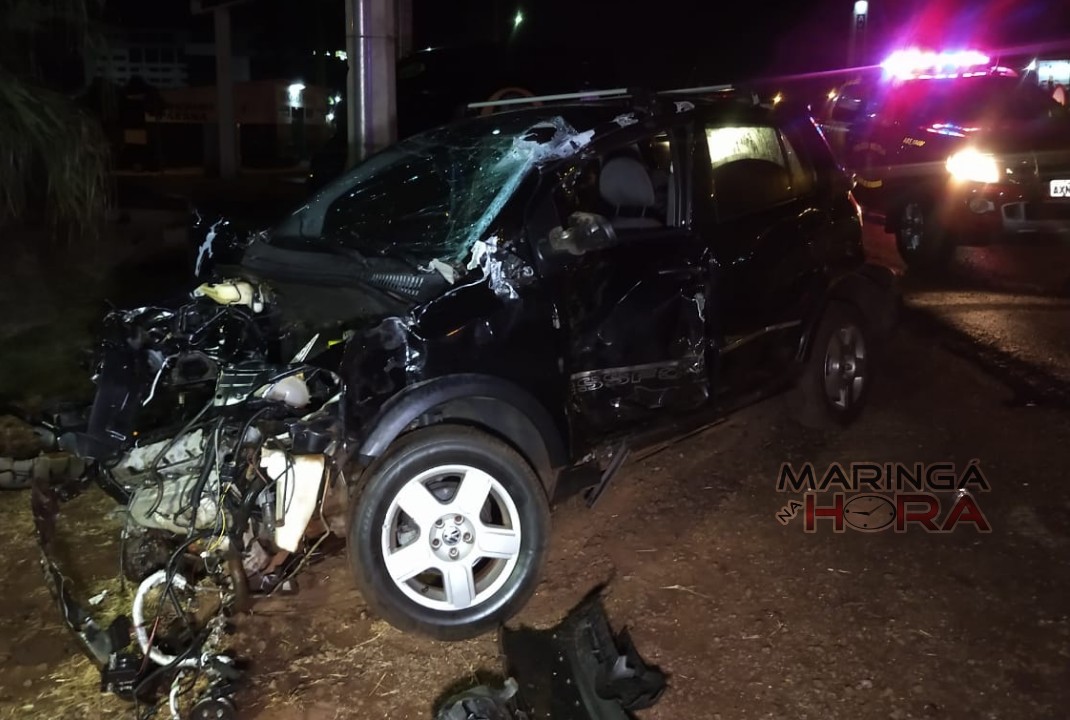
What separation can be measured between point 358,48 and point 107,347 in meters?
3.70

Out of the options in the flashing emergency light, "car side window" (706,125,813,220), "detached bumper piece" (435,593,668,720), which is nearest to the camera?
"detached bumper piece" (435,593,668,720)

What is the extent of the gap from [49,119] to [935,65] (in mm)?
9130

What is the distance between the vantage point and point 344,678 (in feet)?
11.3

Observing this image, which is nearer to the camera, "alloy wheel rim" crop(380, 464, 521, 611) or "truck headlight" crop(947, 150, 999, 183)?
"alloy wheel rim" crop(380, 464, 521, 611)

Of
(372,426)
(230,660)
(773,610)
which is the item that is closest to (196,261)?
(372,426)

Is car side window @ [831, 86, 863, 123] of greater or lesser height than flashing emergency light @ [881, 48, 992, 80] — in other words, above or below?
below

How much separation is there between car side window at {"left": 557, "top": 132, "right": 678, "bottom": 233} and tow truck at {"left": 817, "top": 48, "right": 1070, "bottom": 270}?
6091mm

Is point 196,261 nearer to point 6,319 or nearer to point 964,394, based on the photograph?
point 6,319

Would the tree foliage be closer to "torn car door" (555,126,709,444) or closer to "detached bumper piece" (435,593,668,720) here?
"torn car door" (555,126,709,444)

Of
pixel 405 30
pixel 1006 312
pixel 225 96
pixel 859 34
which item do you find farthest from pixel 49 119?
pixel 859 34

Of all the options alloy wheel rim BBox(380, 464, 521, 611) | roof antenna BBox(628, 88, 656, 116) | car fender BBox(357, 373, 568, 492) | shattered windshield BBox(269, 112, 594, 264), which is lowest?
alloy wheel rim BBox(380, 464, 521, 611)

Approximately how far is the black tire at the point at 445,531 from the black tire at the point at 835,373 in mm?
2223

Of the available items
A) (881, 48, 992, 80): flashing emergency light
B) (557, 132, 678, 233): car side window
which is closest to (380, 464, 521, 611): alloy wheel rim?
(557, 132, 678, 233): car side window

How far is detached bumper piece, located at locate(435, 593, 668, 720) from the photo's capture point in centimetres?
313
